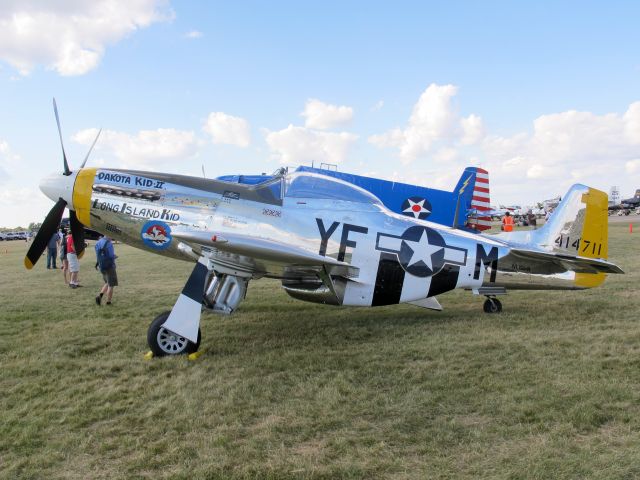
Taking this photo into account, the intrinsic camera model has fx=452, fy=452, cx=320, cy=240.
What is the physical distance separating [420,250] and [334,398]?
2752 millimetres

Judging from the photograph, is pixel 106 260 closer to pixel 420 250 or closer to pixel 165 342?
pixel 165 342

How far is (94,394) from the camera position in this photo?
3936mm

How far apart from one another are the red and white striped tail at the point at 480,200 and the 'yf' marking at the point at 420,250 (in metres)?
11.1

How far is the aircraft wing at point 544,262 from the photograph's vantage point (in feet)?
20.4

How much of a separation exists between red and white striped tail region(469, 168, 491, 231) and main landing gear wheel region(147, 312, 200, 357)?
533 inches

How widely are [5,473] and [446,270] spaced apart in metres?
4.98

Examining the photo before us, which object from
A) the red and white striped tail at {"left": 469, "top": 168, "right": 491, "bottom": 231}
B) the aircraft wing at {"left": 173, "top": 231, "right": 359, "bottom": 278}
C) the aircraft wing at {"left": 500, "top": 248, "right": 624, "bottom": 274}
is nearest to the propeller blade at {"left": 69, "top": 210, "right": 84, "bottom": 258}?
the aircraft wing at {"left": 173, "top": 231, "right": 359, "bottom": 278}

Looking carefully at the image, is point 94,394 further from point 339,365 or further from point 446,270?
point 446,270

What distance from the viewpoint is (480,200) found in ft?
55.1

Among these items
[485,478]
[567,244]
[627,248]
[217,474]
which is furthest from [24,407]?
[627,248]

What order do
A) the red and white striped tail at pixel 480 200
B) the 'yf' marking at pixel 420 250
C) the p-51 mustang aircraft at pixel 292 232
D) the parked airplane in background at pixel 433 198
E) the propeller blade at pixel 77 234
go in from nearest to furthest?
the p-51 mustang aircraft at pixel 292 232
the 'yf' marking at pixel 420 250
the propeller blade at pixel 77 234
the parked airplane in background at pixel 433 198
the red and white striped tail at pixel 480 200

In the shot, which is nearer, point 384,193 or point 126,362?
point 126,362

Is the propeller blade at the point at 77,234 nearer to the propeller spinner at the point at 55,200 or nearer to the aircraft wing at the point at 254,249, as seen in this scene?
the propeller spinner at the point at 55,200

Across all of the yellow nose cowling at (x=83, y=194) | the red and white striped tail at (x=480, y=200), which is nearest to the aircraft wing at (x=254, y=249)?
the yellow nose cowling at (x=83, y=194)
